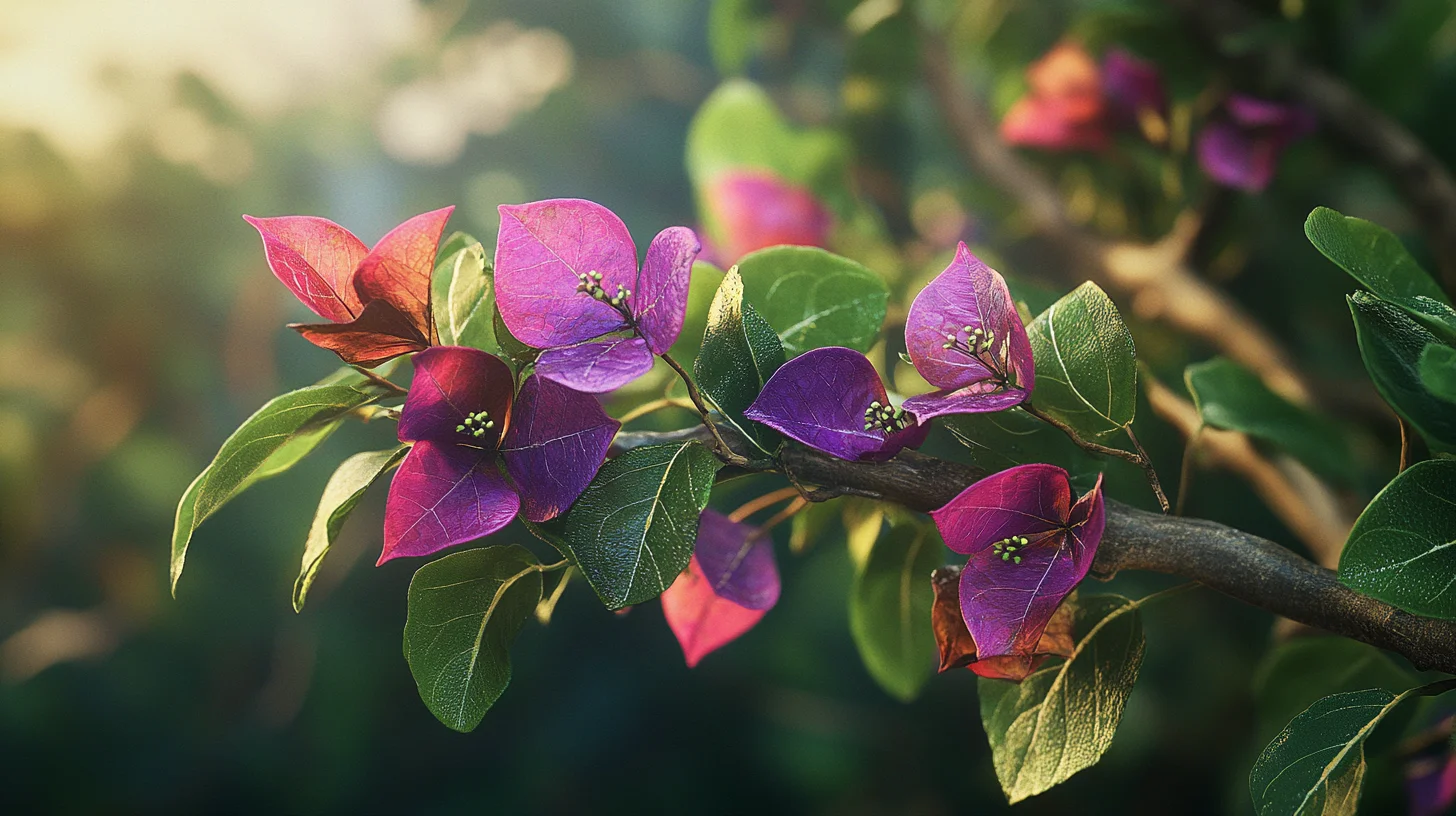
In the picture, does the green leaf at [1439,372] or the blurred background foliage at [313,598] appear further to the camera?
the blurred background foliage at [313,598]

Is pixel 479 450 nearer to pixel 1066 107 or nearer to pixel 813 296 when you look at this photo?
pixel 813 296

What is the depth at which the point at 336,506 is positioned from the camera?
187mm

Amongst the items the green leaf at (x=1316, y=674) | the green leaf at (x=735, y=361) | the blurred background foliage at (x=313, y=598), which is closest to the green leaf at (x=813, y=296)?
the green leaf at (x=735, y=361)

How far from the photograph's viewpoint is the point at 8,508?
0.58 metres

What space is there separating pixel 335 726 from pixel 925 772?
1.25 ft

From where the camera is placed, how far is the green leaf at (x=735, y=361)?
0.19 m

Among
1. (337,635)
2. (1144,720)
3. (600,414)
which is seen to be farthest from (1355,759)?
(337,635)

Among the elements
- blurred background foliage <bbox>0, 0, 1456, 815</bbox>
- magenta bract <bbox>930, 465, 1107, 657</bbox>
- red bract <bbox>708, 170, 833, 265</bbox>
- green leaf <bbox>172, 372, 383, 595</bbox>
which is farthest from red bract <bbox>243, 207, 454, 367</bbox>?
blurred background foliage <bbox>0, 0, 1456, 815</bbox>

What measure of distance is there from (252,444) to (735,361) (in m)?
0.10

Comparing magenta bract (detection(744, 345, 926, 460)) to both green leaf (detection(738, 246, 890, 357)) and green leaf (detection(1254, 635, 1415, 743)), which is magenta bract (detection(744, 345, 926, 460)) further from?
green leaf (detection(1254, 635, 1415, 743))

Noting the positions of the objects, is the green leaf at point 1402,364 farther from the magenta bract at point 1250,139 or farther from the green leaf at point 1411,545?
the magenta bract at point 1250,139

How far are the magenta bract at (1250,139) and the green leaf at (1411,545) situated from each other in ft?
0.77

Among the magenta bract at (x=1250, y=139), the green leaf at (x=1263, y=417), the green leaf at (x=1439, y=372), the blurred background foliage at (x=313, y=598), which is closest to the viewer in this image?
the green leaf at (x=1439, y=372)

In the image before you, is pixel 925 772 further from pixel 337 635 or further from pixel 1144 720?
pixel 337 635
